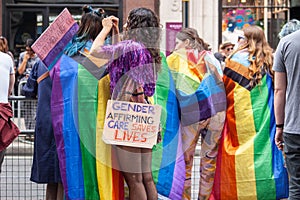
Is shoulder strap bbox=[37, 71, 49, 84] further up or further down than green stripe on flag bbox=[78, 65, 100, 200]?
further up

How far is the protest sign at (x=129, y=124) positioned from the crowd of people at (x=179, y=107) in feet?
0.22

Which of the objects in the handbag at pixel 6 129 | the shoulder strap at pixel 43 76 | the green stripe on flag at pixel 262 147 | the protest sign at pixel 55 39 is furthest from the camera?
the handbag at pixel 6 129

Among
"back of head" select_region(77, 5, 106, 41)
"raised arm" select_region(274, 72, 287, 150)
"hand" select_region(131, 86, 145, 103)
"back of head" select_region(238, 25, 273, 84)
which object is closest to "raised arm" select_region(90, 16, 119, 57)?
"back of head" select_region(77, 5, 106, 41)

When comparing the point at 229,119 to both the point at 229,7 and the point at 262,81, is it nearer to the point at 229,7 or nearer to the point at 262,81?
the point at 262,81

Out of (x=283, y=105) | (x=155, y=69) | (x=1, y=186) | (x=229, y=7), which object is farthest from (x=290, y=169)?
(x=229, y=7)

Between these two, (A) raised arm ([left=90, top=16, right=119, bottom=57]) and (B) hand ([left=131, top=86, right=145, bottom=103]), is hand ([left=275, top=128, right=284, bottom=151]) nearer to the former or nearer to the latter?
(B) hand ([left=131, top=86, right=145, bottom=103])

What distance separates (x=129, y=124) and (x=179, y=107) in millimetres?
819

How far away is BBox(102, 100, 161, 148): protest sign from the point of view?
673cm

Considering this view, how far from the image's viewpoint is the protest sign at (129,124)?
6.73 meters

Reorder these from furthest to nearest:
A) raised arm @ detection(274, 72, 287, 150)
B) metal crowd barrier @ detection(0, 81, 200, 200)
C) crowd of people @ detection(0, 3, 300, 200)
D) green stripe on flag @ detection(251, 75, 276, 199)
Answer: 1. metal crowd barrier @ detection(0, 81, 200, 200)
2. green stripe on flag @ detection(251, 75, 276, 199)
3. crowd of people @ detection(0, 3, 300, 200)
4. raised arm @ detection(274, 72, 287, 150)

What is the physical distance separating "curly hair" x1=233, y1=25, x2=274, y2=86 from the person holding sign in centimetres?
Answer: 112

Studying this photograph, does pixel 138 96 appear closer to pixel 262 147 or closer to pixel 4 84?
pixel 262 147

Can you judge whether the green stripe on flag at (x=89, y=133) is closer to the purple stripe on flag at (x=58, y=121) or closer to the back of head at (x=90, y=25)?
the purple stripe on flag at (x=58, y=121)

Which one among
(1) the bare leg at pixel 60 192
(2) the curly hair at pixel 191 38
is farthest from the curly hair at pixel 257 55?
(1) the bare leg at pixel 60 192
